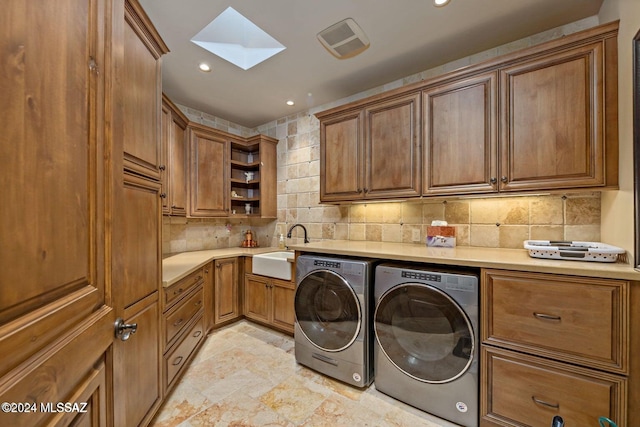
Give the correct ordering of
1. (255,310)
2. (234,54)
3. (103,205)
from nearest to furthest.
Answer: (103,205)
(234,54)
(255,310)

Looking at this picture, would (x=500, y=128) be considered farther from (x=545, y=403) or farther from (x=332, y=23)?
(x=545, y=403)

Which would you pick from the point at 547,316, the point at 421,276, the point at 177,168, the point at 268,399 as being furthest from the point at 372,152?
the point at 268,399

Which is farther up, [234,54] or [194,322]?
[234,54]

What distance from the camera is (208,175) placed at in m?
3.16

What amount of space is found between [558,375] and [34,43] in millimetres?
2347

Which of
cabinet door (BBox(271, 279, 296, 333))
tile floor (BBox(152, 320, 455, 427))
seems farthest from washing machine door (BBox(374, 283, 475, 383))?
cabinet door (BBox(271, 279, 296, 333))

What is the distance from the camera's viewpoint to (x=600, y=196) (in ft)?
5.85

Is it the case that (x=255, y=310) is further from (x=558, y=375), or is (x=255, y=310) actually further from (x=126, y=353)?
(x=558, y=375)

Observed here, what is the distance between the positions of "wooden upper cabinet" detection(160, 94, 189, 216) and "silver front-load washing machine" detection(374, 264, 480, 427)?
2117mm

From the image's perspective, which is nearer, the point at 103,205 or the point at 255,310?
the point at 103,205

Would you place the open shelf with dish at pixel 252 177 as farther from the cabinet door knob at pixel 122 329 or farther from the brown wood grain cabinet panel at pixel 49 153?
the brown wood grain cabinet panel at pixel 49 153

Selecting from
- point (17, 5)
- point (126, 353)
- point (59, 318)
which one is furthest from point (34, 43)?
point (126, 353)

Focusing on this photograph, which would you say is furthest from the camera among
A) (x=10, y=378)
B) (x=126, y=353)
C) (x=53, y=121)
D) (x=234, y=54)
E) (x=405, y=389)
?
(x=234, y=54)

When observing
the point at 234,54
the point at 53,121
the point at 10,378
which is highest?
the point at 234,54
